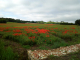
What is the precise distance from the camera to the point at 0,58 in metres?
3.38

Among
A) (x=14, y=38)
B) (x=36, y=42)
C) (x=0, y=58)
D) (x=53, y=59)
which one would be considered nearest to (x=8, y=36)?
(x=14, y=38)

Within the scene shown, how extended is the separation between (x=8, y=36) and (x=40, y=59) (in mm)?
5979

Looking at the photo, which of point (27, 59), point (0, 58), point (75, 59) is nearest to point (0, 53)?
point (0, 58)

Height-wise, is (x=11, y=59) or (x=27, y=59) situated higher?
(x=11, y=59)

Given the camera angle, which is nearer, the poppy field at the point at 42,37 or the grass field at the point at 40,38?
the grass field at the point at 40,38

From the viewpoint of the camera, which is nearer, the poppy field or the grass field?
the grass field

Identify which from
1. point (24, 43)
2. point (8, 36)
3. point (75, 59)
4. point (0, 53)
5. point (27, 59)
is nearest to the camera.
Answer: point (75, 59)

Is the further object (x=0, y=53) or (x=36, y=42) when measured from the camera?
(x=36, y=42)

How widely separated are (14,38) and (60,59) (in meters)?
5.62

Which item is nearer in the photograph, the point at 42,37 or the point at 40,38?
the point at 40,38

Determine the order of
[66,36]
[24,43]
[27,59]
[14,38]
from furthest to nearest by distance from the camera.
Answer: [66,36] < [14,38] < [24,43] < [27,59]

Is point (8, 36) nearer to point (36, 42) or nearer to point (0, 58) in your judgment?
point (36, 42)

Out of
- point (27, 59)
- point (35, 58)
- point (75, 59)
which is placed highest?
point (75, 59)

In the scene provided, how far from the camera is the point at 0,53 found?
145 inches
